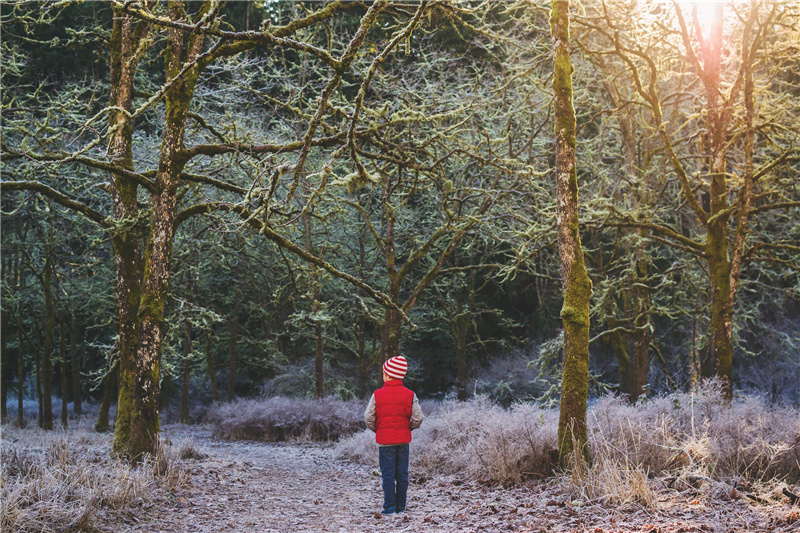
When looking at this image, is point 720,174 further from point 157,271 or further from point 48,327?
point 48,327

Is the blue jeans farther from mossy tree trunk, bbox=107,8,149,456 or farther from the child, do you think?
mossy tree trunk, bbox=107,8,149,456

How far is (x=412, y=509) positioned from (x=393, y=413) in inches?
48.1

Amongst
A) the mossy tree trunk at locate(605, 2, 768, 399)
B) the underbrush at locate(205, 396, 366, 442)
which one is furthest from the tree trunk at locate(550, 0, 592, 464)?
the underbrush at locate(205, 396, 366, 442)

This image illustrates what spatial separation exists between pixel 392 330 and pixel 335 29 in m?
10.00

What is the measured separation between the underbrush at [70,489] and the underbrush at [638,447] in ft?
12.6

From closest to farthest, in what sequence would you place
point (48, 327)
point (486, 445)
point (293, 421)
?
point (486, 445)
point (293, 421)
point (48, 327)

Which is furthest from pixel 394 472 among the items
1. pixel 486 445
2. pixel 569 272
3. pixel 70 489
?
pixel 70 489

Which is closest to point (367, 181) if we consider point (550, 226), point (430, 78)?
point (550, 226)

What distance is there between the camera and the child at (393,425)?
618 centimetres

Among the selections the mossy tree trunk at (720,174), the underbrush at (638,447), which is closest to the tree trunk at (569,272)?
the underbrush at (638,447)

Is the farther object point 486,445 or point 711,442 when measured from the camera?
point 486,445

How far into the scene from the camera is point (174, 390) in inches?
1125

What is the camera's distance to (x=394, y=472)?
20.6 feet

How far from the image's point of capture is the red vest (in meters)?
6.16
